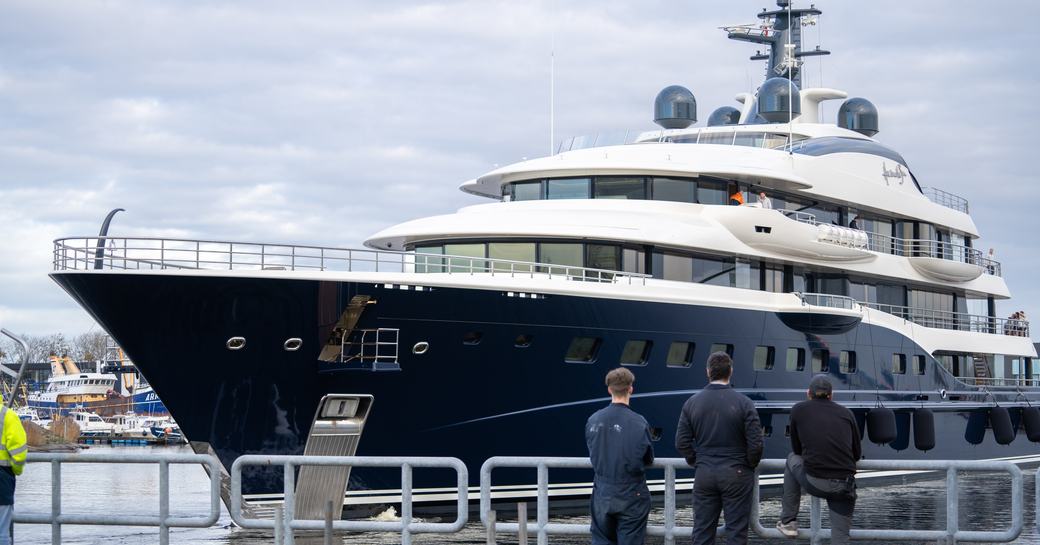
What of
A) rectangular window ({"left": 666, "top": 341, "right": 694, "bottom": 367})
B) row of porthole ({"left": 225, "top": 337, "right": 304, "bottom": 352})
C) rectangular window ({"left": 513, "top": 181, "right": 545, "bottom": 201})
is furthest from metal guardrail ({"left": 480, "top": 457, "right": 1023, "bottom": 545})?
rectangular window ({"left": 513, "top": 181, "right": 545, "bottom": 201})

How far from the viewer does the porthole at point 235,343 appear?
18391mm

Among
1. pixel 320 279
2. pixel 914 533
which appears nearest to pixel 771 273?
pixel 320 279

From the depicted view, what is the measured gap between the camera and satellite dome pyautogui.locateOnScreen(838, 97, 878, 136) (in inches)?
1379

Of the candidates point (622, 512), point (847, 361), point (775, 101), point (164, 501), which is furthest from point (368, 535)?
point (775, 101)

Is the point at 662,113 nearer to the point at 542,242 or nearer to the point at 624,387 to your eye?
the point at 542,242

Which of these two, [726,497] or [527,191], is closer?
[726,497]

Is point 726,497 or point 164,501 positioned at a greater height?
point 726,497

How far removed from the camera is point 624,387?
9633mm

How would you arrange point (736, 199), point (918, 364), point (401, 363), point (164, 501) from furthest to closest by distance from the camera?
1. point (918, 364)
2. point (736, 199)
3. point (401, 363)
4. point (164, 501)

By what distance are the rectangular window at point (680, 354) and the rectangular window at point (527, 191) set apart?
4.70 meters

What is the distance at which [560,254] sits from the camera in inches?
881

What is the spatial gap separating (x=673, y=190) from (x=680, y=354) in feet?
12.4

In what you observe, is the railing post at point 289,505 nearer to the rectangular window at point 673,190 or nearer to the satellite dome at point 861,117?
the rectangular window at point 673,190

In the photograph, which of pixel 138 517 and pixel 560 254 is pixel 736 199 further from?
pixel 138 517
